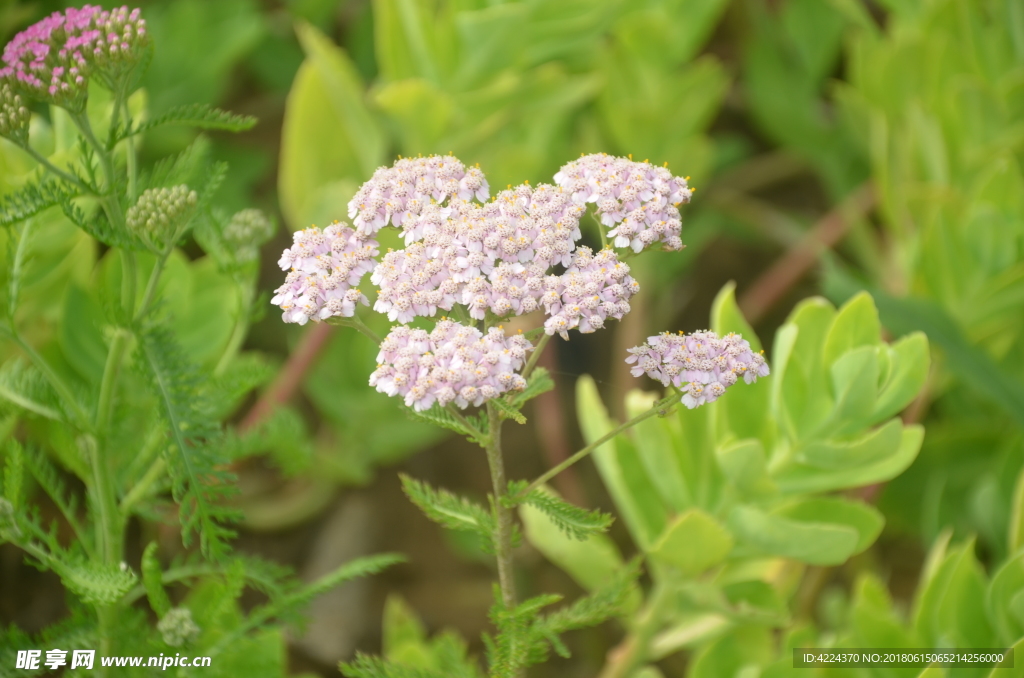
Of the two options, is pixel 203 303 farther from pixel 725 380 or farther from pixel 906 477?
pixel 906 477

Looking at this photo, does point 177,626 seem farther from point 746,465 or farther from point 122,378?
point 746,465

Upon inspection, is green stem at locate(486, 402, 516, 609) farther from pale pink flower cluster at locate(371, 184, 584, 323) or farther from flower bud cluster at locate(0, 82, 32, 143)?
flower bud cluster at locate(0, 82, 32, 143)

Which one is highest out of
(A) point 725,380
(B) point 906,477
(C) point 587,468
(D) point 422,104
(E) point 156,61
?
(E) point 156,61

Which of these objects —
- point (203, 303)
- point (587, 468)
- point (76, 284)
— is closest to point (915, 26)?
point (587, 468)

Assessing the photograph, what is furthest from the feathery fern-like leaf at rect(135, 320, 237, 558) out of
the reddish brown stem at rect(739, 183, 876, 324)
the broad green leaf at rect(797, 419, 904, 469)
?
the reddish brown stem at rect(739, 183, 876, 324)

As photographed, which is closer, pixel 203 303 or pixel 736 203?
pixel 203 303

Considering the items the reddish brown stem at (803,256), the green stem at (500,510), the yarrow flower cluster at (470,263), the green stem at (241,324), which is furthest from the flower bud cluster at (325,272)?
the reddish brown stem at (803,256)
